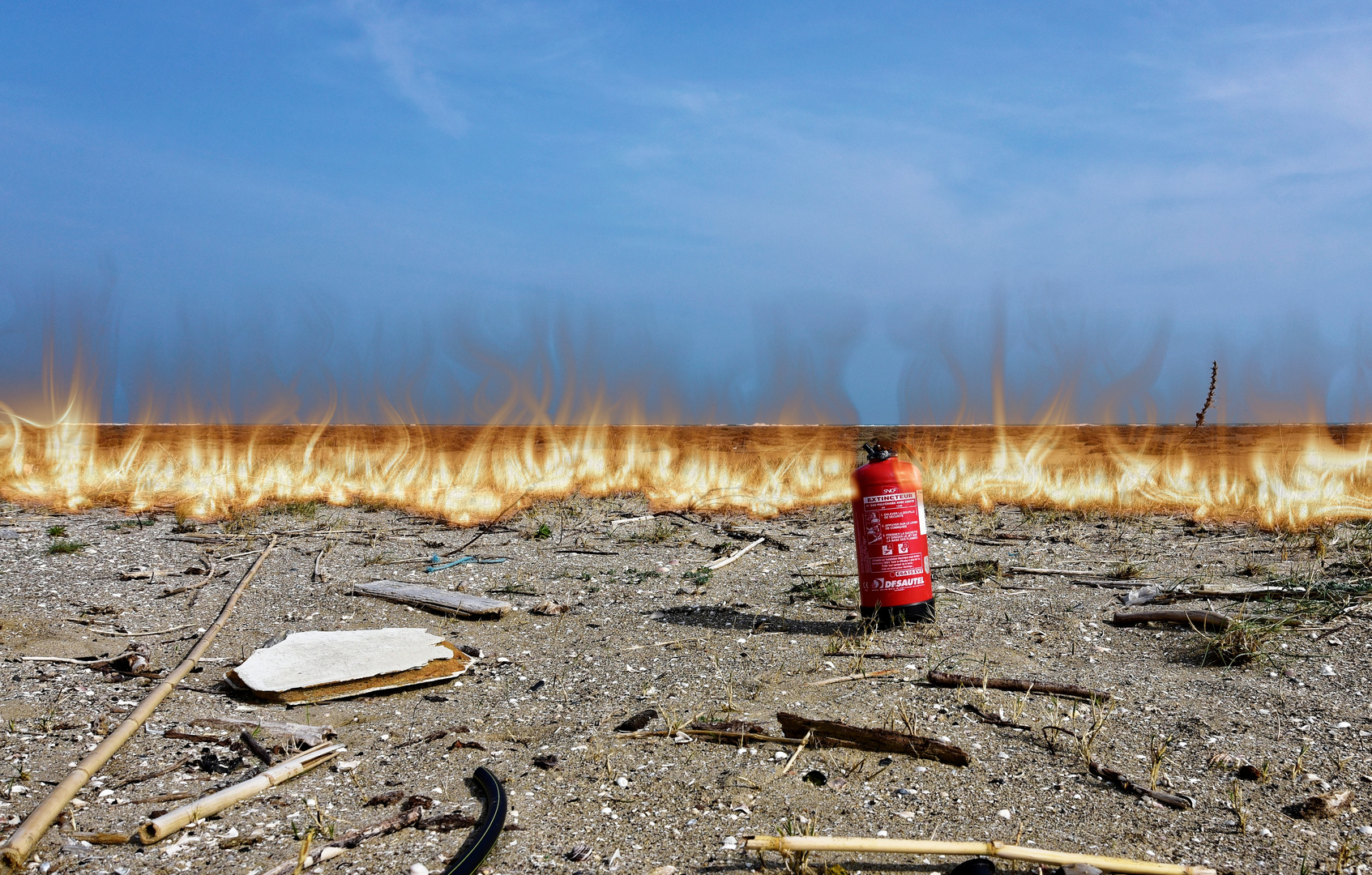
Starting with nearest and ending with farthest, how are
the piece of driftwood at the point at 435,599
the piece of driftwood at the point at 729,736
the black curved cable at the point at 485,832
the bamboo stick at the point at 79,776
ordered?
1. the black curved cable at the point at 485,832
2. the bamboo stick at the point at 79,776
3. the piece of driftwood at the point at 729,736
4. the piece of driftwood at the point at 435,599

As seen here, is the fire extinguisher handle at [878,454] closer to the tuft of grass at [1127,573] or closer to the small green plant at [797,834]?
the tuft of grass at [1127,573]

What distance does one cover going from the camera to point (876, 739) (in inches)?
110

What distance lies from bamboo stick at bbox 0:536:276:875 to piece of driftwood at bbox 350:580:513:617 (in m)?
1.09

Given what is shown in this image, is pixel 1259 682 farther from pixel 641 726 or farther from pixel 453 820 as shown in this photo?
pixel 453 820


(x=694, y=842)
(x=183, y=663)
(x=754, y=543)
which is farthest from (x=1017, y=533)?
(x=183, y=663)

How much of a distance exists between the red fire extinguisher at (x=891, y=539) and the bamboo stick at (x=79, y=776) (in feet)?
10.2

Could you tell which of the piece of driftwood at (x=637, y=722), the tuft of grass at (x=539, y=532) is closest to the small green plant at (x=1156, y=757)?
→ the piece of driftwood at (x=637, y=722)

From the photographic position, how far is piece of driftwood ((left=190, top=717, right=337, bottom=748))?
3053 mm

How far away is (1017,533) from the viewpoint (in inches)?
262

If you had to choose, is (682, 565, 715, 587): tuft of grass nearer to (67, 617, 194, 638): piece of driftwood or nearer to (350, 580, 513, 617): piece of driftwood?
(350, 580, 513, 617): piece of driftwood

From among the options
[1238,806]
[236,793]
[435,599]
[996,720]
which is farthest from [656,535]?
[1238,806]

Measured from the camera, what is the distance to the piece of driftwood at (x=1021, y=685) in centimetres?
329

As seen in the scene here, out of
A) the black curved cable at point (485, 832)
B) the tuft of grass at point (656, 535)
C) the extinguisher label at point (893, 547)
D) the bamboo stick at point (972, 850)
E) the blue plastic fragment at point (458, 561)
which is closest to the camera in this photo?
the bamboo stick at point (972, 850)

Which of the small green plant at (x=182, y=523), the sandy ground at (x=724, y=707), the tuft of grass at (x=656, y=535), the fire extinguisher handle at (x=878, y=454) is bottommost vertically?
the sandy ground at (x=724, y=707)
